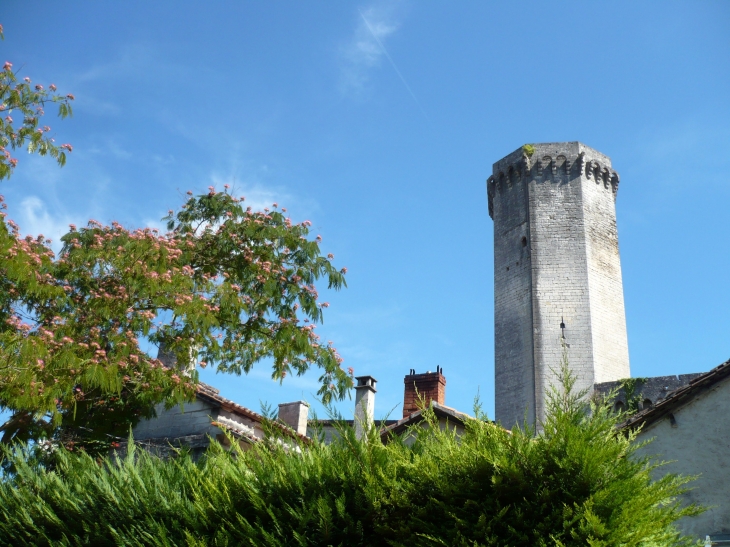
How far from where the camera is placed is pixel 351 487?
7059 mm

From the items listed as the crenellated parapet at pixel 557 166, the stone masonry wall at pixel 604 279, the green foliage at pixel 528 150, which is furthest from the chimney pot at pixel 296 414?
the green foliage at pixel 528 150

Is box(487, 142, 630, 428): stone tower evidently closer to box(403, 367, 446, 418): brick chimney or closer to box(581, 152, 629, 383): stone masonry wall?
box(581, 152, 629, 383): stone masonry wall

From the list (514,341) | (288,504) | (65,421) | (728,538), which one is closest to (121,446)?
(65,421)

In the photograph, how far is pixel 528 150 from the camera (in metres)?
35.0

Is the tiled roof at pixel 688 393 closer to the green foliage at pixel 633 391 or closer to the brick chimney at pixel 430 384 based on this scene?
the brick chimney at pixel 430 384

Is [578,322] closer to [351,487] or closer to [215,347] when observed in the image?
[215,347]

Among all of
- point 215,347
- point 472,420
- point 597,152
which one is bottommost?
point 472,420

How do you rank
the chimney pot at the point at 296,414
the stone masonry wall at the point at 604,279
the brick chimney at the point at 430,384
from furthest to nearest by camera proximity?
1. the stone masonry wall at the point at 604,279
2. the brick chimney at the point at 430,384
3. the chimney pot at the point at 296,414

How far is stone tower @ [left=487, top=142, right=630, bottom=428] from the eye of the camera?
3020cm

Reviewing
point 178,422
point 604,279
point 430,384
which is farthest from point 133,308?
point 604,279

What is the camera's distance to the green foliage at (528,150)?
114 ft

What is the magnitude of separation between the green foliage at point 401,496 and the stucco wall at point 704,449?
16.6ft

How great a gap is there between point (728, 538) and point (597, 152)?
26.9 metres

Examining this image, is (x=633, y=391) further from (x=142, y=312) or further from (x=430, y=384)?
(x=142, y=312)
